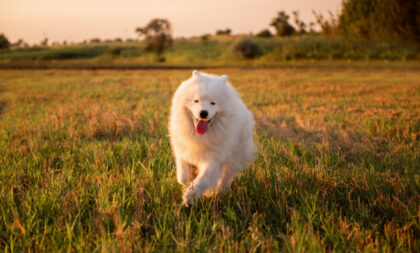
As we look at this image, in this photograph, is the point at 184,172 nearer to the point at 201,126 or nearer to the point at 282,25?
the point at 201,126

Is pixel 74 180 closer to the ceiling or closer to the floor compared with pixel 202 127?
closer to the floor

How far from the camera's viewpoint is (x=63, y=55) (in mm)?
45781

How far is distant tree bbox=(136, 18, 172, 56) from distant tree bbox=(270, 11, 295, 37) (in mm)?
19776

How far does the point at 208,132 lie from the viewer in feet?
9.37

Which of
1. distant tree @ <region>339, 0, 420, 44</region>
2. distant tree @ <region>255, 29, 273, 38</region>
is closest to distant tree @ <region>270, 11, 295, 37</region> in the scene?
distant tree @ <region>255, 29, 273, 38</region>

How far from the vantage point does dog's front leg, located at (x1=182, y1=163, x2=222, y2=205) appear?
2504 mm

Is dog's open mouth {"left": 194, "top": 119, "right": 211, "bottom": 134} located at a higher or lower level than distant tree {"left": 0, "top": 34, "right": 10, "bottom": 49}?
lower

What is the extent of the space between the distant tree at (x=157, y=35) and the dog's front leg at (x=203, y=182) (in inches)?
1886

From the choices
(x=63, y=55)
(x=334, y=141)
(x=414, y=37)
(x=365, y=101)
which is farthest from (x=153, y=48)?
(x=334, y=141)

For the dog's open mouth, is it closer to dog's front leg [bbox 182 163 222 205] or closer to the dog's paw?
dog's front leg [bbox 182 163 222 205]

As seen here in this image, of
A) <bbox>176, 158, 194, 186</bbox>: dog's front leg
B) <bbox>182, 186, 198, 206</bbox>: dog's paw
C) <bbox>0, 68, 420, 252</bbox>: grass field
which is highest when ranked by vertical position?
<bbox>176, 158, 194, 186</bbox>: dog's front leg

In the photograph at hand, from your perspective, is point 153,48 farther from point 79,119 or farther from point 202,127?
point 202,127

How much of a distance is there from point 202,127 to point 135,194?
91 centimetres

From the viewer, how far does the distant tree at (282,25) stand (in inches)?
1943
